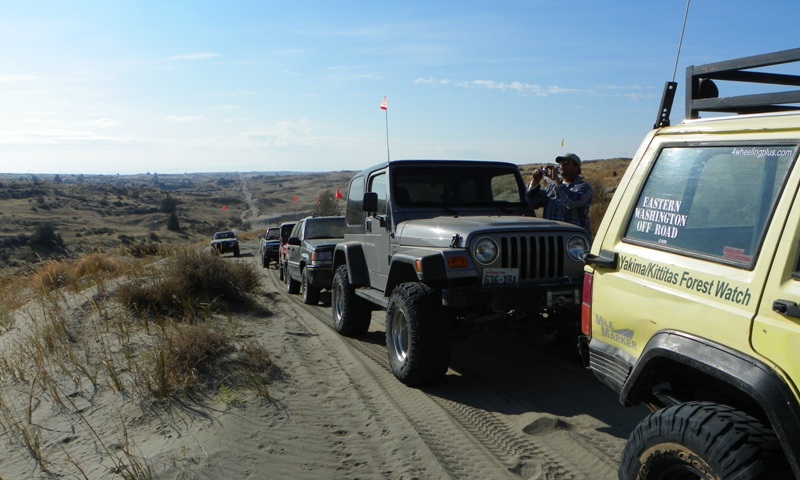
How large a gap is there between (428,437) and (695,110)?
295cm

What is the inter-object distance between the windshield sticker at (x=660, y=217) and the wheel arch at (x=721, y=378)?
0.53 meters

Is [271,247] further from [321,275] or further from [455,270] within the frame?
[455,270]

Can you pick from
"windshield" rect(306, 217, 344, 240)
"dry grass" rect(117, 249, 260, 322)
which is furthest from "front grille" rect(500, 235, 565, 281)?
"windshield" rect(306, 217, 344, 240)

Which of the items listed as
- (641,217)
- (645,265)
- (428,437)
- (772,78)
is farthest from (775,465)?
(428,437)

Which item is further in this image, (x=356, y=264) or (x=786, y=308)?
(x=356, y=264)

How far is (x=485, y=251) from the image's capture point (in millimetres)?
5879

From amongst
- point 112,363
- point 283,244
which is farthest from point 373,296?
point 283,244

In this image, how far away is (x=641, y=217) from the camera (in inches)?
133

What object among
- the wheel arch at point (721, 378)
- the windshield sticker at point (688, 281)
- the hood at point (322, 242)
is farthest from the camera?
the hood at point (322, 242)

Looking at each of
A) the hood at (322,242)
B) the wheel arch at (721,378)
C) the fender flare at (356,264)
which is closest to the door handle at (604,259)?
the wheel arch at (721,378)

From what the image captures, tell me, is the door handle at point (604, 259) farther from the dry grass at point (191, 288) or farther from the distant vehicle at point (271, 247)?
the distant vehicle at point (271, 247)

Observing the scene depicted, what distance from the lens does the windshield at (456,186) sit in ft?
24.5

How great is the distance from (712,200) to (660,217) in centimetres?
29

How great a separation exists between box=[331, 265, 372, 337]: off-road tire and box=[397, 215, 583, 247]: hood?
1.78 meters
